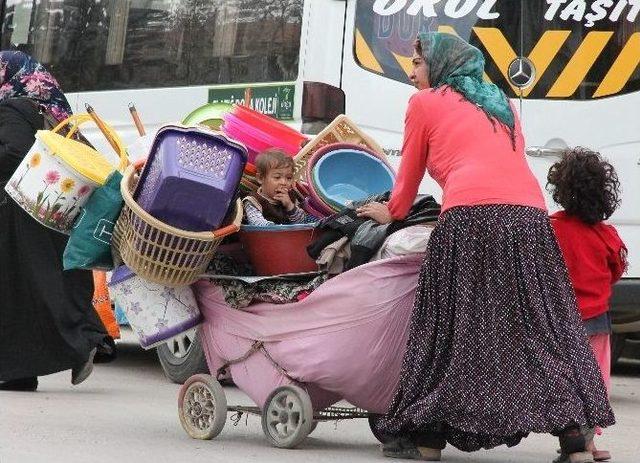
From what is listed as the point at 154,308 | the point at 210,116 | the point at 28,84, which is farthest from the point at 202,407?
the point at 28,84

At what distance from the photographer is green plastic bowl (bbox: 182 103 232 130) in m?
7.56

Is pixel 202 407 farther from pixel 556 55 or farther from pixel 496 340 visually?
pixel 556 55

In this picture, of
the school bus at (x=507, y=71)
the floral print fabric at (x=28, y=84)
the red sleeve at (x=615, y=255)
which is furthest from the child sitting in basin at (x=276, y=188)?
the school bus at (x=507, y=71)

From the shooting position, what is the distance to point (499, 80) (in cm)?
943

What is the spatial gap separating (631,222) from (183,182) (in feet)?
12.5

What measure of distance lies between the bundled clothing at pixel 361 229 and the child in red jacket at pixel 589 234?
58 centimetres

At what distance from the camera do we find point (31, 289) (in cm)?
866

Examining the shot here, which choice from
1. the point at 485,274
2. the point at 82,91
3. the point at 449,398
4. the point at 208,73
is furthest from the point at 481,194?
the point at 82,91

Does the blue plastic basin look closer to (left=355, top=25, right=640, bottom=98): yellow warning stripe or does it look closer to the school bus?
the school bus

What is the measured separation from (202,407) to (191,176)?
3.54 ft

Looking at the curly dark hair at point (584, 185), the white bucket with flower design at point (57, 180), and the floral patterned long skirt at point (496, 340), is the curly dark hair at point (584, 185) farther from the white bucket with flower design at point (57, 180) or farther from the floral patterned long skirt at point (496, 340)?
the white bucket with flower design at point (57, 180)

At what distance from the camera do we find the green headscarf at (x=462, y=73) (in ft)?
21.1

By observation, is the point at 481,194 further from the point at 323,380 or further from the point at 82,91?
the point at 82,91

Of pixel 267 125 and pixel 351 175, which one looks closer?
pixel 351 175
